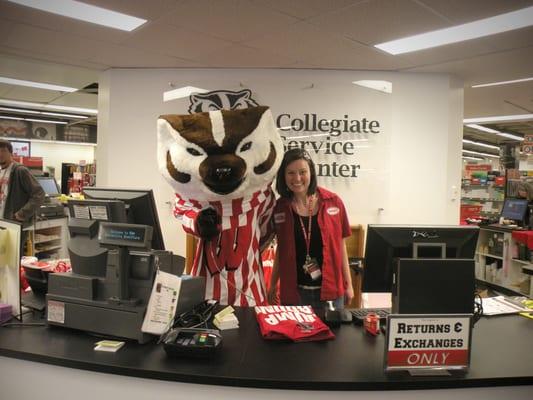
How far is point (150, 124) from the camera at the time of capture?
441 cm

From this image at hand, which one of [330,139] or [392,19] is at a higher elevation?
[392,19]

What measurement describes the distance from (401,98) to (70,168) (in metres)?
7.31

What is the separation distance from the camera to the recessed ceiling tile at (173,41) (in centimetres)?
322

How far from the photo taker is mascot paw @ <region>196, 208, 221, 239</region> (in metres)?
2.11

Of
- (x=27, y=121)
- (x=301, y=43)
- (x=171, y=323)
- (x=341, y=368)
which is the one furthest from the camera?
(x=27, y=121)

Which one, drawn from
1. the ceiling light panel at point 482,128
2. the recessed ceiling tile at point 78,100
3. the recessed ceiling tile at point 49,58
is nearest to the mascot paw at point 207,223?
the recessed ceiling tile at point 49,58

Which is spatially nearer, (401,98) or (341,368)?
(341,368)

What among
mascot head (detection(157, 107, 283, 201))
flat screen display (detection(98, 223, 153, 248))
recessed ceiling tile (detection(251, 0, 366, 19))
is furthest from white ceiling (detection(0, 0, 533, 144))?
flat screen display (detection(98, 223, 153, 248))

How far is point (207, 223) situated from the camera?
211 centimetres

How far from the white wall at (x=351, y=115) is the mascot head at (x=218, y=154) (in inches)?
85.0

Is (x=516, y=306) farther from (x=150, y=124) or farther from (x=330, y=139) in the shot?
(x=150, y=124)

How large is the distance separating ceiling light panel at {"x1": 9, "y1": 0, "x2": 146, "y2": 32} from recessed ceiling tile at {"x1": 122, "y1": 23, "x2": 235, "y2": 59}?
0.38 feet

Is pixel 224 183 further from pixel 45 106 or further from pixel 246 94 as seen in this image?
pixel 45 106

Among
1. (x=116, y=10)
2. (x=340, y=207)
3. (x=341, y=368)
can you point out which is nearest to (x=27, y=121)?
(x=116, y=10)
